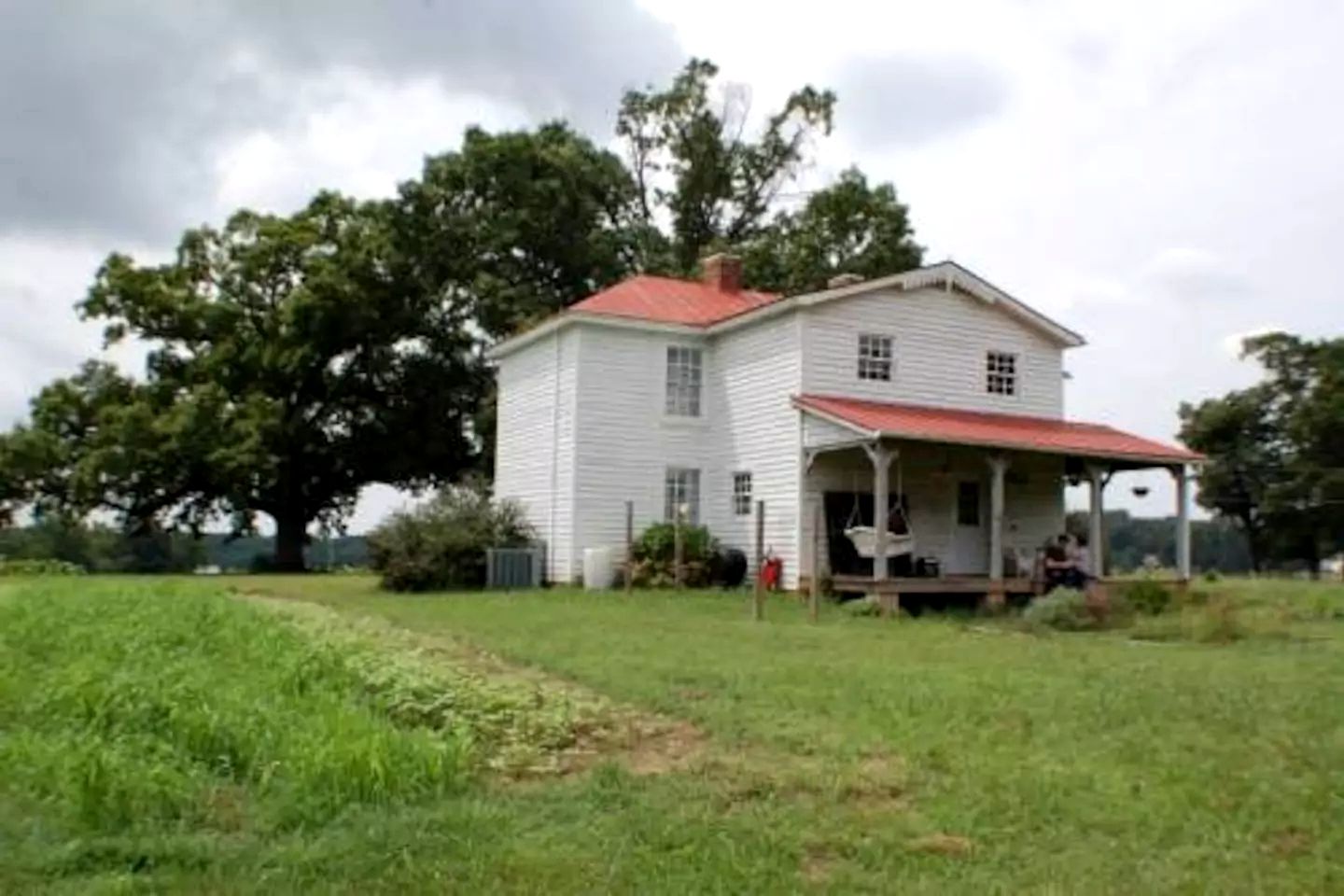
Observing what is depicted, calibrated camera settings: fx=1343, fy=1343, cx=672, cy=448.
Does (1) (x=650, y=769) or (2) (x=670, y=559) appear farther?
(2) (x=670, y=559)

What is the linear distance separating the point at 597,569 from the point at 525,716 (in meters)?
16.6

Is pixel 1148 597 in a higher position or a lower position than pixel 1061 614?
higher

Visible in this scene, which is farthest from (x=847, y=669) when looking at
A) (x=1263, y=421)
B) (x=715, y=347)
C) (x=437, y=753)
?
(x=1263, y=421)

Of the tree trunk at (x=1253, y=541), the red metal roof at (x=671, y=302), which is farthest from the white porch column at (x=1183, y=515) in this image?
the tree trunk at (x=1253, y=541)

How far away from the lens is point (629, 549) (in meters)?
24.5

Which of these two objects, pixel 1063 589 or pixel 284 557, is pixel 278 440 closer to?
pixel 284 557

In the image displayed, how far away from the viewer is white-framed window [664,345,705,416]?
27.0 m

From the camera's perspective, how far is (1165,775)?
698 centimetres

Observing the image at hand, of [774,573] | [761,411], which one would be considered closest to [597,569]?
[774,573]

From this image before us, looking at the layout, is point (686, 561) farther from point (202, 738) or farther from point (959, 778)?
point (959, 778)

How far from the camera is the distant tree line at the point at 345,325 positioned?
4038 centimetres

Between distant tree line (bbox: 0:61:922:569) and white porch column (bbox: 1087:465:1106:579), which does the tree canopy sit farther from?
white porch column (bbox: 1087:465:1106:579)

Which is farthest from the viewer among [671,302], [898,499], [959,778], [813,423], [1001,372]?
[671,302]

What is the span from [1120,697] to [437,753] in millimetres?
5156
